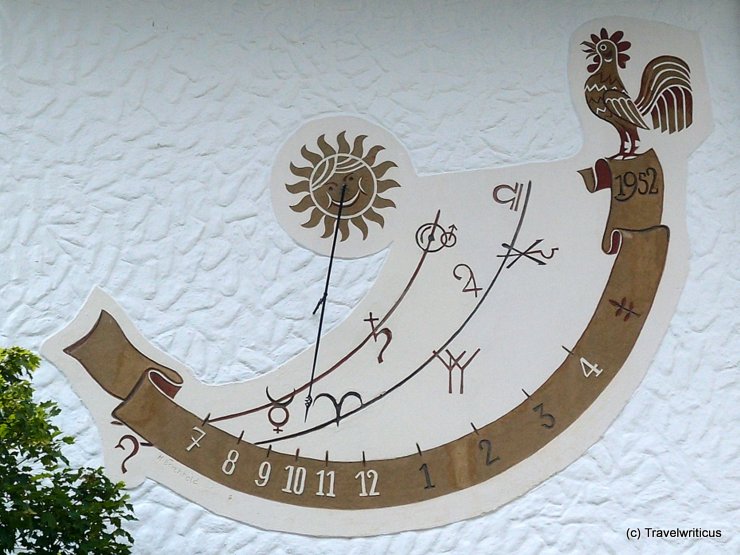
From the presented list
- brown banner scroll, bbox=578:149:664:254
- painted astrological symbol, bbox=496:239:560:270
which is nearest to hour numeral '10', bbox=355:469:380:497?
painted astrological symbol, bbox=496:239:560:270

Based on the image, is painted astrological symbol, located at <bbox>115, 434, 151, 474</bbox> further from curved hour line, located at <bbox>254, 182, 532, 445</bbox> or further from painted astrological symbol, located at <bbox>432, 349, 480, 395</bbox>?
painted astrological symbol, located at <bbox>432, 349, 480, 395</bbox>

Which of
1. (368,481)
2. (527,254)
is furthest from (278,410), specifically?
(527,254)

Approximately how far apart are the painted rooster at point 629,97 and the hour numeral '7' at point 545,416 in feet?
3.22

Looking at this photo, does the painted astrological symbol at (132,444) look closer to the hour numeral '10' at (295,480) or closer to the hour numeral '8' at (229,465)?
the hour numeral '8' at (229,465)

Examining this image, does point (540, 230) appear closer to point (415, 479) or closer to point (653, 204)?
point (653, 204)

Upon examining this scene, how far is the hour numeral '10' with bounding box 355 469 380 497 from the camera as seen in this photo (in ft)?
14.5

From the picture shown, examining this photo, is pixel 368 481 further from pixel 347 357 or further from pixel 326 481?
pixel 347 357

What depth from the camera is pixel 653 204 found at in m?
4.71

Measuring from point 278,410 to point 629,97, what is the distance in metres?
1.71

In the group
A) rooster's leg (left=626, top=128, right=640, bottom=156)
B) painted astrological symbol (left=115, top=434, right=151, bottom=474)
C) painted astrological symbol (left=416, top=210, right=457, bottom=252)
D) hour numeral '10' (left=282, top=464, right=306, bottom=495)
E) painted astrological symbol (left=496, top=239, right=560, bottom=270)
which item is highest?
rooster's leg (left=626, top=128, right=640, bottom=156)

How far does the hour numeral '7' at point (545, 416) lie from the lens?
4480 millimetres

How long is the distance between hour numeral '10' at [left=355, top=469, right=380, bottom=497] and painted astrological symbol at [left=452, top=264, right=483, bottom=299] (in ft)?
2.34

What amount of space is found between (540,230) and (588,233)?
17cm

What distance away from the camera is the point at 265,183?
4727 mm
